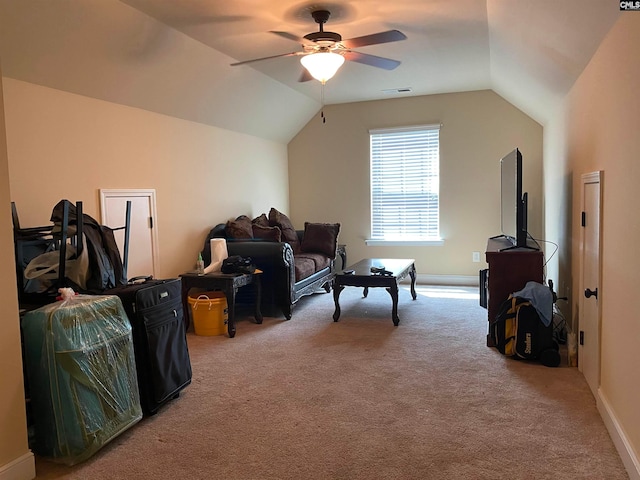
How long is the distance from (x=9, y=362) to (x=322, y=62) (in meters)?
2.73

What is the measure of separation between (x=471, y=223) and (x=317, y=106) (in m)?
2.80

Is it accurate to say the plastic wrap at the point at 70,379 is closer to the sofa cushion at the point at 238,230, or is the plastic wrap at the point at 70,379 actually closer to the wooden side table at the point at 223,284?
the wooden side table at the point at 223,284

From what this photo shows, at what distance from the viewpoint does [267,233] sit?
5539mm

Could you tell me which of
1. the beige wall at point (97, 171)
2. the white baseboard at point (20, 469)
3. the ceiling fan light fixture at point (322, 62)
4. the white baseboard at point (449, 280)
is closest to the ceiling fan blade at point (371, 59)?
the ceiling fan light fixture at point (322, 62)

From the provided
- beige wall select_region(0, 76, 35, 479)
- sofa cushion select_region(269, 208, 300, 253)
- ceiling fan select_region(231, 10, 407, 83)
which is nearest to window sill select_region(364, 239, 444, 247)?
sofa cushion select_region(269, 208, 300, 253)

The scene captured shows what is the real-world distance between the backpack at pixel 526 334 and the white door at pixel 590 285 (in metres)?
0.20

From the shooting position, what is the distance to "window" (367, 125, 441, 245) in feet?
21.8

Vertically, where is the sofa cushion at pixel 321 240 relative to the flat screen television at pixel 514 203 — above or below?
below

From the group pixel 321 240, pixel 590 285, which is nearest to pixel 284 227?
pixel 321 240

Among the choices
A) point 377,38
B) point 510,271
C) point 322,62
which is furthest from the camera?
point 510,271

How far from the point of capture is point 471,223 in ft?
21.2

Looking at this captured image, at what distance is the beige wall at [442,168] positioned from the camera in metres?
6.20

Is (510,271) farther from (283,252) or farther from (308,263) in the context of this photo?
(308,263)

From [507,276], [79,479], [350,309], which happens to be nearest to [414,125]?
[350,309]
